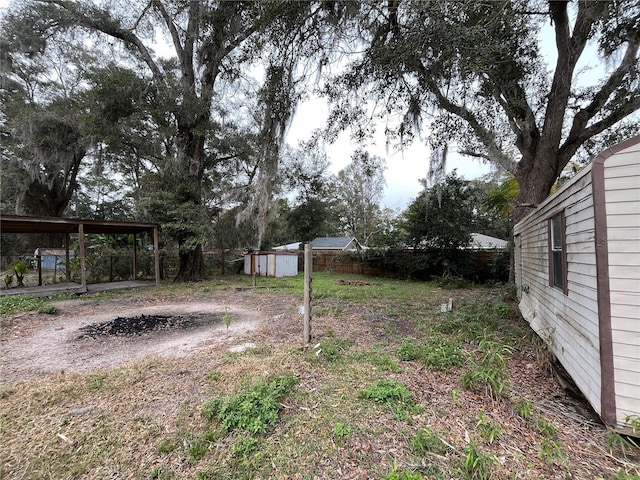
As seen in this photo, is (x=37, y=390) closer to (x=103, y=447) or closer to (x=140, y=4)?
(x=103, y=447)

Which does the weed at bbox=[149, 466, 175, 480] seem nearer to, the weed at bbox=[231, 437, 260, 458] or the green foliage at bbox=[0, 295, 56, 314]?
the weed at bbox=[231, 437, 260, 458]

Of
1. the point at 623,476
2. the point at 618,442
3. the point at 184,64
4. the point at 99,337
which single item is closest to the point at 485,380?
the point at 618,442

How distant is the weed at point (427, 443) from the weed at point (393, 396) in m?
0.24

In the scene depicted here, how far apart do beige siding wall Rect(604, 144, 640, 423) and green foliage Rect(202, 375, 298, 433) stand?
2.42m

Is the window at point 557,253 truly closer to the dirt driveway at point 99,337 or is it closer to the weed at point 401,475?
the weed at point 401,475

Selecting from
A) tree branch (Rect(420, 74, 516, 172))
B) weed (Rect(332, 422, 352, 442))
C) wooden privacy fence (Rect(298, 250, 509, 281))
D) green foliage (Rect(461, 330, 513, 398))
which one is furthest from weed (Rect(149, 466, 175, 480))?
wooden privacy fence (Rect(298, 250, 509, 281))

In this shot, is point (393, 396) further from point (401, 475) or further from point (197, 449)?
point (197, 449)

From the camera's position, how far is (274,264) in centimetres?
1259

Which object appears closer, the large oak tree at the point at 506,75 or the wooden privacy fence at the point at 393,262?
the large oak tree at the point at 506,75

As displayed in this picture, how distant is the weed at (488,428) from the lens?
6.07ft

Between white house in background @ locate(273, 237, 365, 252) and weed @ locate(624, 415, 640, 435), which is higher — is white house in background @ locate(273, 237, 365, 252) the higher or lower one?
the higher one

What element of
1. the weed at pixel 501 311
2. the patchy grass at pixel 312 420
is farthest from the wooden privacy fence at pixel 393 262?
the patchy grass at pixel 312 420

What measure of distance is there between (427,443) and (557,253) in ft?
9.22

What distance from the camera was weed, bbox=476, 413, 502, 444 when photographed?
185 cm
